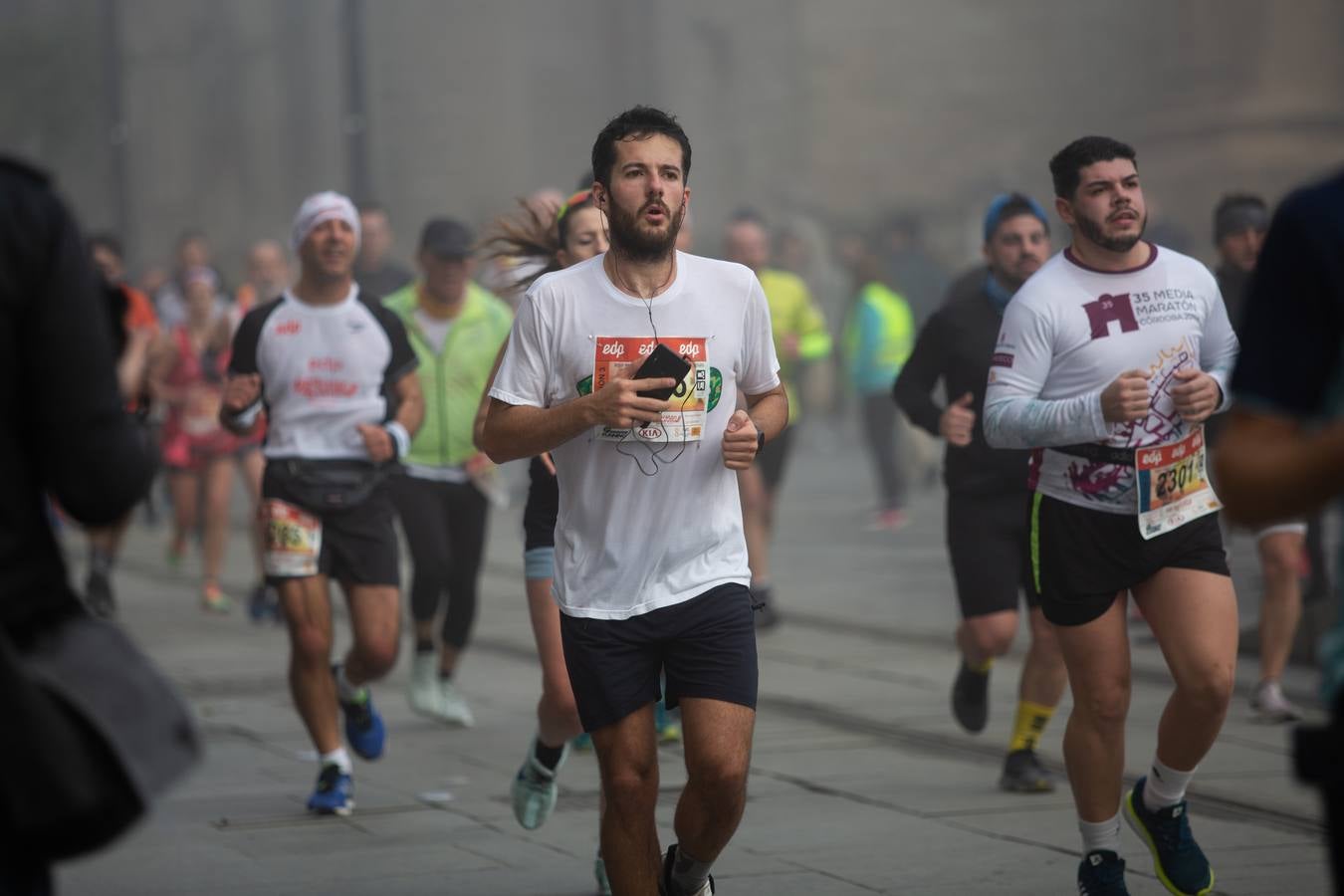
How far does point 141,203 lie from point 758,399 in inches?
1720

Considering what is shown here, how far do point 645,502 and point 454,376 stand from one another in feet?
14.6

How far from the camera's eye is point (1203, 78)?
26219 mm

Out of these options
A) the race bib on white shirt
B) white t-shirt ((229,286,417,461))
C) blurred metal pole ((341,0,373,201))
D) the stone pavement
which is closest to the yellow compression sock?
the stone pavement

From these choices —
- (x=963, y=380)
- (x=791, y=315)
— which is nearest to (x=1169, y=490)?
(x=963, y=380)

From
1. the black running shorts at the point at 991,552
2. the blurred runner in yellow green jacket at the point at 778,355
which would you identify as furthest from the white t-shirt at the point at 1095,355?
the blurred runner in yellow green jacket at the point at 778,355

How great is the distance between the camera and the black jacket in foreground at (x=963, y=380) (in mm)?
7648

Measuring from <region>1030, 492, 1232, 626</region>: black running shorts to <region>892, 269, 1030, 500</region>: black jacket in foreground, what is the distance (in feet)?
6.33

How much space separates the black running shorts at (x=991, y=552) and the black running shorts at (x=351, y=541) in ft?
6.48

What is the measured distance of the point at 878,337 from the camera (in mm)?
17047

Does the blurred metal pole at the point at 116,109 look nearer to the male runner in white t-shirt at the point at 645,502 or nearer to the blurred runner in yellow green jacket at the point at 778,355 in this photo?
the blurred runner in yellow green jacket at the point at 778,355

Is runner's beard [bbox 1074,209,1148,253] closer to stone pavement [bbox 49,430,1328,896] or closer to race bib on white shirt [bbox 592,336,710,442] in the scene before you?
race bib on white shirt [bbox 592,336,710,442]

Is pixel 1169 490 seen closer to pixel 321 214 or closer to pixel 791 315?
pixel 321 214

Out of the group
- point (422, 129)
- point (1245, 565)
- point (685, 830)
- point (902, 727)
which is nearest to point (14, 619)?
point (685, 830)

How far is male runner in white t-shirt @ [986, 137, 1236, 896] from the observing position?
546 cm
